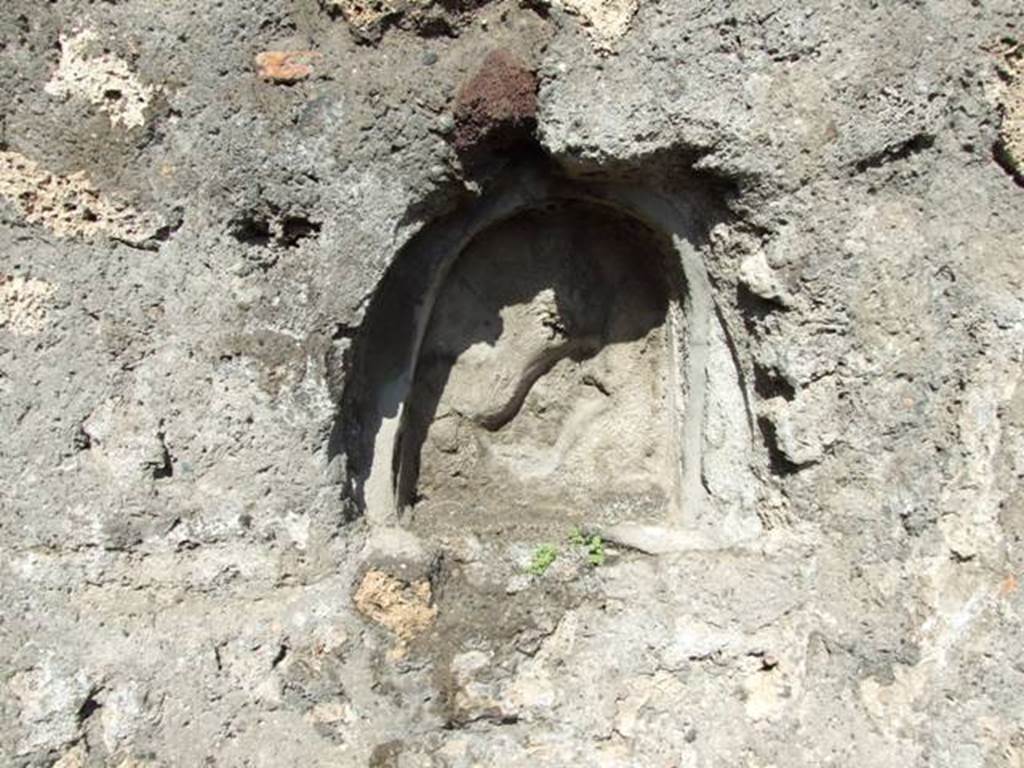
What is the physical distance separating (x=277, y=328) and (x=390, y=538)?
40 cm

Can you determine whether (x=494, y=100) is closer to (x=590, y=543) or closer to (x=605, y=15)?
(x=605, y=15)

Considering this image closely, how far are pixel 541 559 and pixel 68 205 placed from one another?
928mm

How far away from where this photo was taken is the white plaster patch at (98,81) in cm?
144

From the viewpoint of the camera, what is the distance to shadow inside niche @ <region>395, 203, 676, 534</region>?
1692mm

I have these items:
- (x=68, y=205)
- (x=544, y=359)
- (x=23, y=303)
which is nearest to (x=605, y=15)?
(x=544, y=359)

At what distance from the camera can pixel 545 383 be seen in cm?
179

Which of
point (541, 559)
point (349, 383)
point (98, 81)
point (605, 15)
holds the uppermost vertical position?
point (605, 15)

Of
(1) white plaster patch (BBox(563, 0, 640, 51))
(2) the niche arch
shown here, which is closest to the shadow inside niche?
Answer: (2) the niche arch

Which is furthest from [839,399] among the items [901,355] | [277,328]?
[277,328]

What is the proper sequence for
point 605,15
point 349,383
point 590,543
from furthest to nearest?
1. point 590,543
2. point 349,383
3. point 605,15

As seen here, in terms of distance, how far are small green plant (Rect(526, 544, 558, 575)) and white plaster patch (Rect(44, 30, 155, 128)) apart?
922mm

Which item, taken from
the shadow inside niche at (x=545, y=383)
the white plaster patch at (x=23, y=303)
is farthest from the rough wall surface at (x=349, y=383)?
the shadow inside niche at (x=545, y=383)

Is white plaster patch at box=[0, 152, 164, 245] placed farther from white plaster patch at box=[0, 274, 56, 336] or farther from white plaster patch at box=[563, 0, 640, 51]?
white plaster patch at box=[563, 0, 640, 51]

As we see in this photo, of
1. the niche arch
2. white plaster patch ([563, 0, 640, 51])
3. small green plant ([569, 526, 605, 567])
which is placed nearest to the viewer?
white plaster patch ([563, 0, 640, 51])
